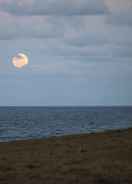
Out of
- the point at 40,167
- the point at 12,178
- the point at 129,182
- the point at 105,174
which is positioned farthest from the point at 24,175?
the point at 129,182

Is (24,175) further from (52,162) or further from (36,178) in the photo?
(52,162)

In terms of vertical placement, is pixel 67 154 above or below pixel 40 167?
below

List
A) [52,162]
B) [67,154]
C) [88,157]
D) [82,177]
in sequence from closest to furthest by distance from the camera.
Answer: [82,177]
[52,162]
[88,157]
[67,154]

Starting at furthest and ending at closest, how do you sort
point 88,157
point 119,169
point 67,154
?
1. point 67,154
2. point 88,157
3. point 119,169

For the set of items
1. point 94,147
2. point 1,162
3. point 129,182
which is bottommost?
point 94,147

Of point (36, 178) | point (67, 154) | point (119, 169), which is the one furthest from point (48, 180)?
point (67, 154)

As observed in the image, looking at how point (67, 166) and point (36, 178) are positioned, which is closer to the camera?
point (36, 178)

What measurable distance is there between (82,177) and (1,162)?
6.27m

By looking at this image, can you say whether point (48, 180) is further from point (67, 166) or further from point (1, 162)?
point (1, 162)

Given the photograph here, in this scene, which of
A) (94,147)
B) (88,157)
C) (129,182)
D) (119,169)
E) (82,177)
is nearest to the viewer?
(129,182)

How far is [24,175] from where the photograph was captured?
18188mm

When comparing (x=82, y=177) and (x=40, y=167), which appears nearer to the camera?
(x=82, y=177)

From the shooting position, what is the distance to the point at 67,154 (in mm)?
25156

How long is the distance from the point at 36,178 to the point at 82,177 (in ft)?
6.70
